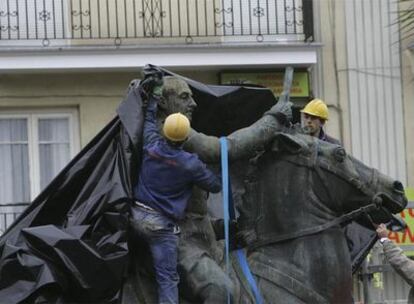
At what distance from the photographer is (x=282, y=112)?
7.14 metres

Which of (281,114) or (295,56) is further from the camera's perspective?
(295,56)

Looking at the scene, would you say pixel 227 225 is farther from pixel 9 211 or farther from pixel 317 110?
pixel 9 211

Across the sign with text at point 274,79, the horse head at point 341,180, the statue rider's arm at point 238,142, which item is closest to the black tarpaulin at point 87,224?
the statue rider's arm at point 238,142

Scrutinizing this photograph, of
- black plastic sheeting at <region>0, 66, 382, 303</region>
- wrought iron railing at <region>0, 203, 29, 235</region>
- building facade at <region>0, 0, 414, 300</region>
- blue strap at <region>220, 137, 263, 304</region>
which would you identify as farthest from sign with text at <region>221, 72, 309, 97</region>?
blue strap at <region>220, 137, 263, 304</region>

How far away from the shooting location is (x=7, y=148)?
15.7 m

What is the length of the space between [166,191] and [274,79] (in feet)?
29.3

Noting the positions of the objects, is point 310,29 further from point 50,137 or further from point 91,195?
point 91,195

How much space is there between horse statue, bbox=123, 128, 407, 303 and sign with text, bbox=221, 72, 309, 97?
8552 millimetres

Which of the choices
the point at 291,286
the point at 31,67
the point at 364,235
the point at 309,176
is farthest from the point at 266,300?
the point at 31,67

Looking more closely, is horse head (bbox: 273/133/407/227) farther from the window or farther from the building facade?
the window

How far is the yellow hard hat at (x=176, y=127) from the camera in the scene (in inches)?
269

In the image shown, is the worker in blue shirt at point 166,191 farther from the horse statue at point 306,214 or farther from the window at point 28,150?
the window at point 28,150

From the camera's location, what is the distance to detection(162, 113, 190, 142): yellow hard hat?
6.82m

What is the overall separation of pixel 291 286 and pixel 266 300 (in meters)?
0.15
